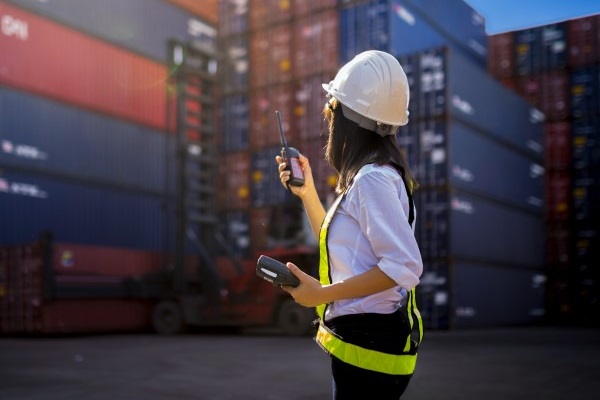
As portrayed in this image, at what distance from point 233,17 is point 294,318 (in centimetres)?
998

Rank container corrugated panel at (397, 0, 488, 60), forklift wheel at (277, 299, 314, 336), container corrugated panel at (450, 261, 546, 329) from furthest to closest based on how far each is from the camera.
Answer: container corrugated panel at (397, 0, 488, 60) → container corrugated panel at (450, 261, 546, 329) → forklift wheel at (277, 299, 314, 336)

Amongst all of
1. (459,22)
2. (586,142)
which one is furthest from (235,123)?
(586,142)

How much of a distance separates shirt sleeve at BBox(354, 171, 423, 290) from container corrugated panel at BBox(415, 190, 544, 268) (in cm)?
1526

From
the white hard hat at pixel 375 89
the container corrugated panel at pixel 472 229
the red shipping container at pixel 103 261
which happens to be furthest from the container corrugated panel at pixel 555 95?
the white hard hat at pixel 375 89

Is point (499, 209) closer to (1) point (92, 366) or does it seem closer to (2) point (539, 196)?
(2) point (539, 196)

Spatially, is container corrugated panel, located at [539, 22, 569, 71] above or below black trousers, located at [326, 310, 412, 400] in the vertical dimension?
above

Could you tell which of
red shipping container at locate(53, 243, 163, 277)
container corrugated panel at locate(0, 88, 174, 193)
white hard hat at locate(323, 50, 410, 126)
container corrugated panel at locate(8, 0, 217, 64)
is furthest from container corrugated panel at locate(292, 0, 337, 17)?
white hard hat at locate(323, 50, 410, 126)

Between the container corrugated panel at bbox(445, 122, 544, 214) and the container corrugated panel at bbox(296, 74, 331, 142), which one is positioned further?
the container corrugated panel at bbox(296, 74, 331, 142)

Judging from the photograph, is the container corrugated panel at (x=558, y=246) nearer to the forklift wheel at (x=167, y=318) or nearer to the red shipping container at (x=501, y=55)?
the red shipping container at (x=501, y=55)

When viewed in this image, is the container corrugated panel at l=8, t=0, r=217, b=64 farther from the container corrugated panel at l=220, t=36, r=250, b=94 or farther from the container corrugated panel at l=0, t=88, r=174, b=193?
the container corrugated panel at l=0, t=88, r=174, b=193

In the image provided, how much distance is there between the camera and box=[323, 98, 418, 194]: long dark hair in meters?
1.96

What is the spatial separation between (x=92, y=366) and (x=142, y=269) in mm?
8592

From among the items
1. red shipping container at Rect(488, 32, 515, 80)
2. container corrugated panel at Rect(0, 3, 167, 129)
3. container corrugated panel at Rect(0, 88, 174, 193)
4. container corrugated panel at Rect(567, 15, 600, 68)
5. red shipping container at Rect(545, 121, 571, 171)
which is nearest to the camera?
container corrugated panel at Rect(0, 88, 174, 193)

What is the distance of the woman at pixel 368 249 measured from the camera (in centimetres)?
183
